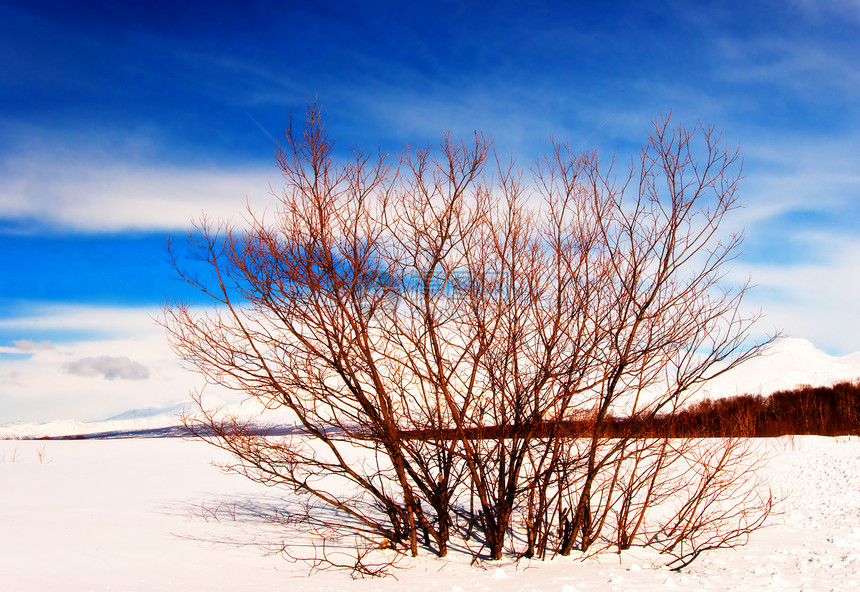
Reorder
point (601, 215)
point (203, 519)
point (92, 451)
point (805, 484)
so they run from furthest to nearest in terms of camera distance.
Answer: point (92, 451), point (805, 484), point (203, 519), point (601, 215)

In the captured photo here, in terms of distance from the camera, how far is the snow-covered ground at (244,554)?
18.6 feet

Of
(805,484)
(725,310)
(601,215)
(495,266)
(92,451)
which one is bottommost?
(805,484)

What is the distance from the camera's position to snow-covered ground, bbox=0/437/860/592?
566 cm

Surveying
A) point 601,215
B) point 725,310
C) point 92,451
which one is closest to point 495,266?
point 601,215

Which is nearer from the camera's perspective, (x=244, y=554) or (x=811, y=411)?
(x=244, y=554)

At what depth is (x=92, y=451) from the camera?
20.9 m

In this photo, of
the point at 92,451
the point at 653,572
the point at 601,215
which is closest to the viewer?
the point at 653,572

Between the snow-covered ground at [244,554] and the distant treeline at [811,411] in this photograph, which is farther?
the distant treeline at [811,411]

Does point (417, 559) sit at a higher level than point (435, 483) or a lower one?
lower

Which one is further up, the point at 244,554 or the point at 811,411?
the point at 811,411

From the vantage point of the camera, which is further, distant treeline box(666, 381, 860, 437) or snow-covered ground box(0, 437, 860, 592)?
distant treeline box(666, 381, 860, 437)

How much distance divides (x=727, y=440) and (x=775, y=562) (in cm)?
140

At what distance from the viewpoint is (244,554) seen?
6980 millimetres

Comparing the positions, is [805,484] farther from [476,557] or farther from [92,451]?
[92,451]
